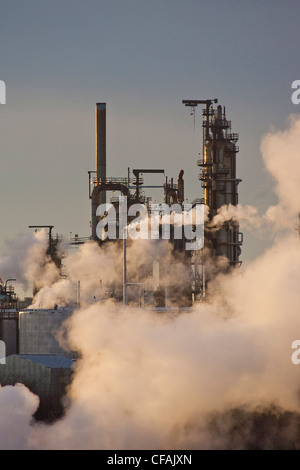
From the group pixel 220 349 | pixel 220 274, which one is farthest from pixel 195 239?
pixel 220 349

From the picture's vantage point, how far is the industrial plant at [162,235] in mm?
68812

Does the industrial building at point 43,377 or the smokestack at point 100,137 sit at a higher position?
the smokestack at point 100,137

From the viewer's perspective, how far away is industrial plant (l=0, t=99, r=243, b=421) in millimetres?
68812

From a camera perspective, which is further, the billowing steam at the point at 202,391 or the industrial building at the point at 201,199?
the industrial building at the point at 201,199

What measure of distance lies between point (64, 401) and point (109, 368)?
17.4 ft

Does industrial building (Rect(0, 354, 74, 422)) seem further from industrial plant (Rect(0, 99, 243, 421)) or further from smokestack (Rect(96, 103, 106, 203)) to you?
smokestack (Rect(96, 103, 106, 203))
